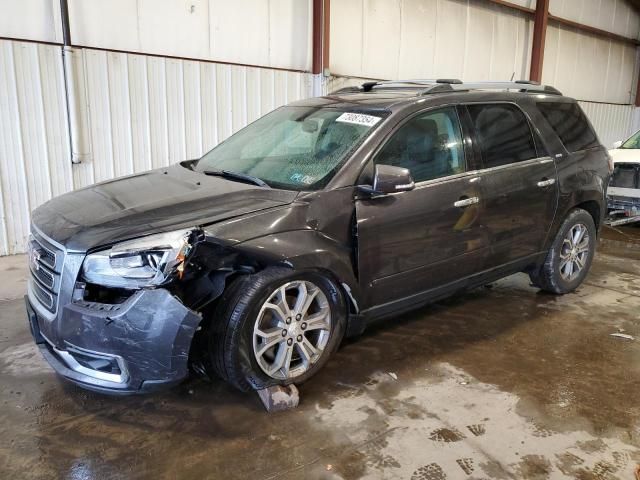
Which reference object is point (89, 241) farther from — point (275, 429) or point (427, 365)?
point (427, 365)

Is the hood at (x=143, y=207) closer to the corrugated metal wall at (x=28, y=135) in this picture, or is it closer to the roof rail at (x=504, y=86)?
the roof rail at (x=504, y=86)

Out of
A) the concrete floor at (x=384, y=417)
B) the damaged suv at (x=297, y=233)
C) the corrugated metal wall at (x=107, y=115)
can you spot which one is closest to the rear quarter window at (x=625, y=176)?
the damaged suv at (x=297, y=233)

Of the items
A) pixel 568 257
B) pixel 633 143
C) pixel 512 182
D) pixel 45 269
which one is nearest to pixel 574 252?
pixel 568 257

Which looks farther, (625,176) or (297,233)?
(625,176)

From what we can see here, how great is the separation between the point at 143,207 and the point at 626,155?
698cm

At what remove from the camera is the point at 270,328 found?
267 centimetres

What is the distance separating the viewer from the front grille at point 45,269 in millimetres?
2395

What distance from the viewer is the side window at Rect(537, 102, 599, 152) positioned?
157 inches

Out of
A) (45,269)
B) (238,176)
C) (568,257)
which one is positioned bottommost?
(568,257)

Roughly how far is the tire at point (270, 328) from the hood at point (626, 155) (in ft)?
19.0

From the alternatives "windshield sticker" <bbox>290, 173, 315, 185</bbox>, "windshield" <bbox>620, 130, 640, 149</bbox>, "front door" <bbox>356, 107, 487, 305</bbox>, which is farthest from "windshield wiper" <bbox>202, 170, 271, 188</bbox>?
"windshield" <bbox>620, 130, 640, 149</bbox>

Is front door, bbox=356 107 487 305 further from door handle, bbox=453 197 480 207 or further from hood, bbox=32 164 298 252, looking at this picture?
hood, bbox=32 164 298 252

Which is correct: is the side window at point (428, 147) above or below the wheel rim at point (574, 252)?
above

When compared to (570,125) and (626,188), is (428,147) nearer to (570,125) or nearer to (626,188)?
(570,125)
